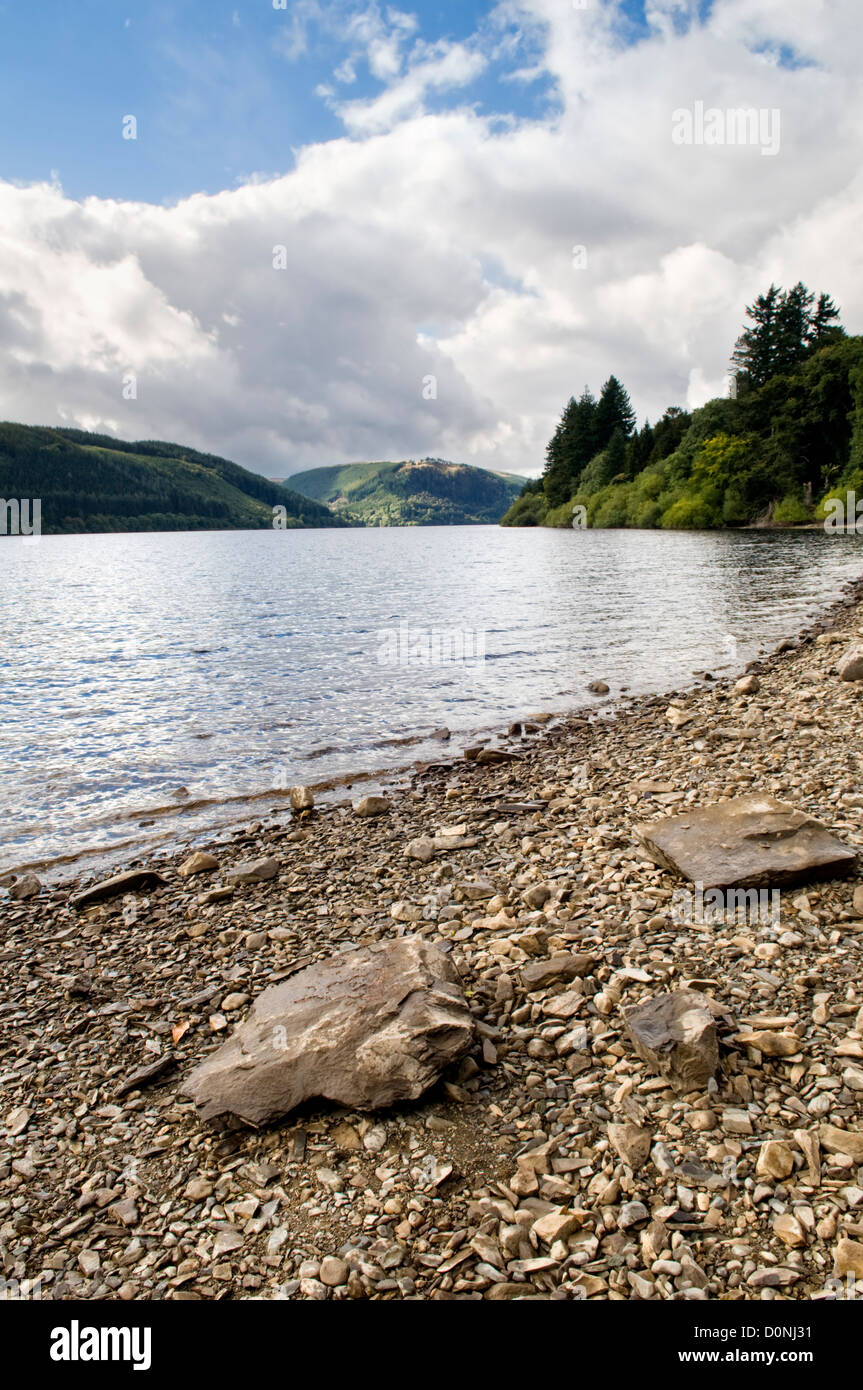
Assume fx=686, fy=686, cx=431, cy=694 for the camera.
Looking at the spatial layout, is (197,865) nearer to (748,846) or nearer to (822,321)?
(748,846)

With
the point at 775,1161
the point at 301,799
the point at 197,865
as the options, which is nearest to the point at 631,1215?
the point at 775,1161

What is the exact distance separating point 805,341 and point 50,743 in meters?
132

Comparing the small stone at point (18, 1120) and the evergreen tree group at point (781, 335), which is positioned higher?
the evergreen tree group at point (781, 335)

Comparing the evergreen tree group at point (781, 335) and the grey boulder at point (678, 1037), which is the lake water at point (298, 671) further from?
the evergreen tree group at point (781, 335)

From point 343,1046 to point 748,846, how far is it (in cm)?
522

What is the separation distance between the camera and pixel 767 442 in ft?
334

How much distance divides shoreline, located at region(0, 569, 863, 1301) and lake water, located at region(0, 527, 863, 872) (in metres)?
4.96

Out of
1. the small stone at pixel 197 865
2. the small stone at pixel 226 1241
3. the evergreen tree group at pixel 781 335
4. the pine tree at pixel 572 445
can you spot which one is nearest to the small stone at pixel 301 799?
the small stone at pixel 197 865

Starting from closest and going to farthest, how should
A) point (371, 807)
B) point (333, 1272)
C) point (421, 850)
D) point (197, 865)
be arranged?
point (333, 1272) → point (421, 850) → point (197, 865) → point (371, 807)

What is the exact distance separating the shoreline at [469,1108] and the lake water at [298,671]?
16.3 feet

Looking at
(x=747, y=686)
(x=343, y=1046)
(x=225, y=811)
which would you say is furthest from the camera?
(x=747, y=686)

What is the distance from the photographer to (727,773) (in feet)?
40.2

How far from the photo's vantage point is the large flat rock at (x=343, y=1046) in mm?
5285
